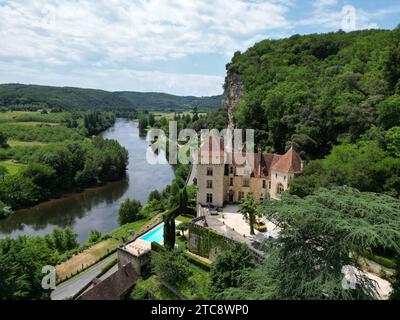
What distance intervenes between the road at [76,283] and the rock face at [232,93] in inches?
1971

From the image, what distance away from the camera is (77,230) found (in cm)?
4172

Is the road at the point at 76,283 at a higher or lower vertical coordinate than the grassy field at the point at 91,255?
lower

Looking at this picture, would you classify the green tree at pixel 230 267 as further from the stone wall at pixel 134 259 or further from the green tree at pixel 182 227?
the green tree at pixel 182 227

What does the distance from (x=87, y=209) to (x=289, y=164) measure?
3483 centimetres

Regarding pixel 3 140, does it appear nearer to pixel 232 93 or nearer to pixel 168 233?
pixel 232 93

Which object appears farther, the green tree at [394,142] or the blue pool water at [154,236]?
the blue pool water at [154,236]

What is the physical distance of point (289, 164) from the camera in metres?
30.0

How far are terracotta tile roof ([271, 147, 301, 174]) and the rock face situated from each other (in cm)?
4225

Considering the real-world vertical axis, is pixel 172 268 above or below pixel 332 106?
below

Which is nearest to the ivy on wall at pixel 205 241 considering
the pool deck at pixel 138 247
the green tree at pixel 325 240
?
the pool deck at pixel 138 247

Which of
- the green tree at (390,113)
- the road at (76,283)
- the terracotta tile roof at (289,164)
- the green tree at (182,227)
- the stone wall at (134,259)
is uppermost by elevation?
the green tree at (390,113)

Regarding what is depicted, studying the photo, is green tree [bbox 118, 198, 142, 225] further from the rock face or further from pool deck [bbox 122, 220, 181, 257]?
the rock face

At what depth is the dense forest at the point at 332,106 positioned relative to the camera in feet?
81.7

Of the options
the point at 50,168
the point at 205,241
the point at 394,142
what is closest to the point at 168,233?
the point at 205,241
